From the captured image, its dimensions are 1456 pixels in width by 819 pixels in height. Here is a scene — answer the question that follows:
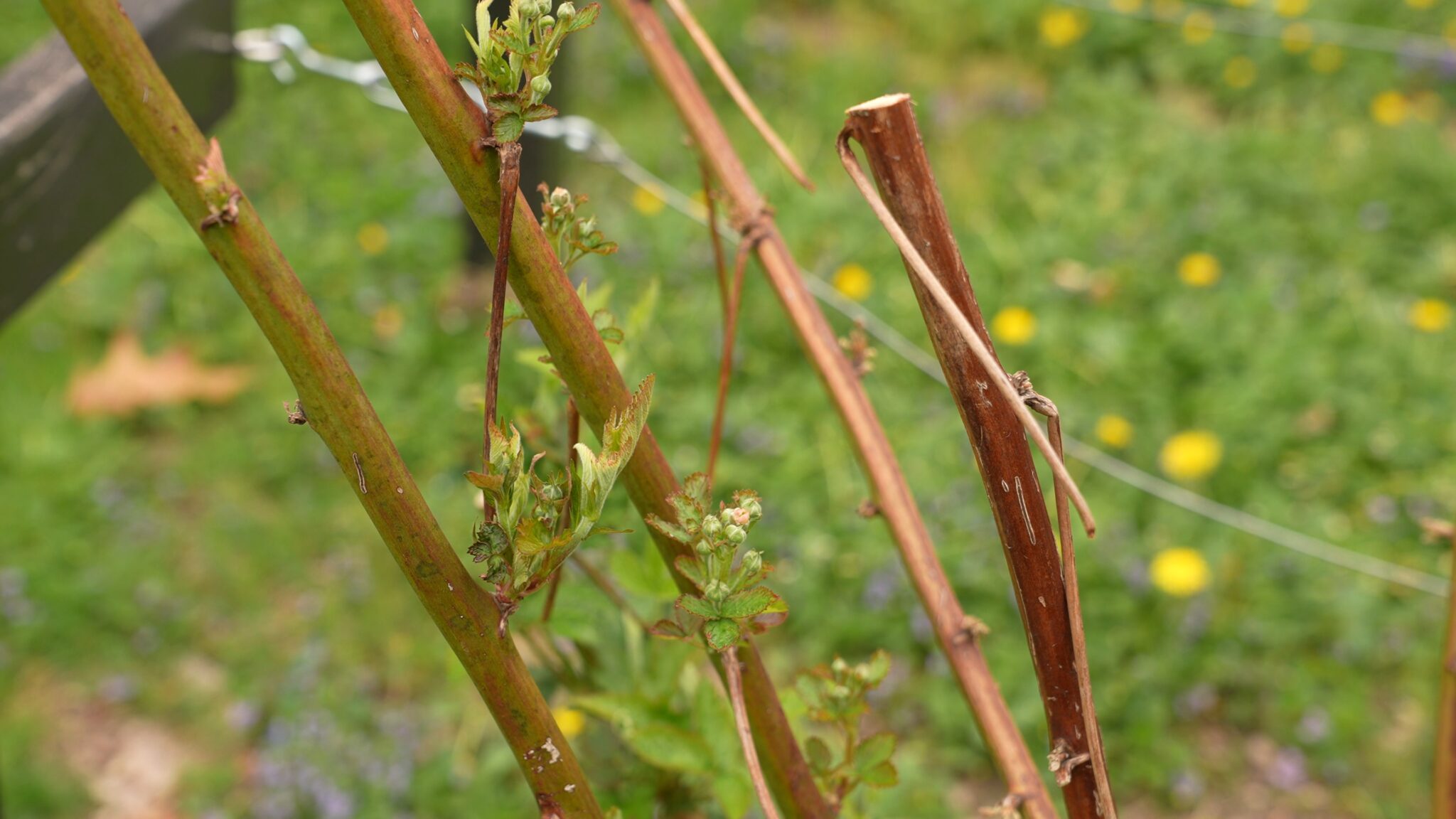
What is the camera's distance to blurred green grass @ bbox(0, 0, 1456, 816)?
75.6 inches

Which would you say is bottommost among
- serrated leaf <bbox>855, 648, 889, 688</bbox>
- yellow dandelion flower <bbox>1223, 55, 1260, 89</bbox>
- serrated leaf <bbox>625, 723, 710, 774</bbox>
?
yellow dandelion flower <bbox>1223, 55, 1260, 89</bbox>

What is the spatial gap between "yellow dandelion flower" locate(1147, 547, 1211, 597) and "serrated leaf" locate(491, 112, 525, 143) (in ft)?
5.94

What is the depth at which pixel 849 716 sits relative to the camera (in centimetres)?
72

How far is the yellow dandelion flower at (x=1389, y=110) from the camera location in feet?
10.3

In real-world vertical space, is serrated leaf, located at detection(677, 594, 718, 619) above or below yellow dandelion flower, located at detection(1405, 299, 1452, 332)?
above

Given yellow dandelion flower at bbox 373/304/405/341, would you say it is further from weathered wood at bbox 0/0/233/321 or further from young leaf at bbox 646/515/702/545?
young leaf at bbox 646/515/702/545

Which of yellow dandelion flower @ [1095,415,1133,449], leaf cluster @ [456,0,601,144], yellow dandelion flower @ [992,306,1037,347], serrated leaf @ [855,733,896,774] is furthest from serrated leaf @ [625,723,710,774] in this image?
yellow dandelion flower @ [992,306,1037,347]

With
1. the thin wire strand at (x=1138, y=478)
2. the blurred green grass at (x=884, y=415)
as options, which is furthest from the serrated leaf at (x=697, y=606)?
the thin wire strand at (x=1138, y=478)

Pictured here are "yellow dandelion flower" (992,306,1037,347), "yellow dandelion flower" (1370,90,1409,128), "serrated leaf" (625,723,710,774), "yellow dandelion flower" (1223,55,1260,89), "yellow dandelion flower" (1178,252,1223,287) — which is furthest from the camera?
"yellow dandelion flower" (1223,55,1260,89)

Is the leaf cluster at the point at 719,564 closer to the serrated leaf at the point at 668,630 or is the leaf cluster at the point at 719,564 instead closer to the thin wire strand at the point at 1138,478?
the serrated leaf at the point at 668,630

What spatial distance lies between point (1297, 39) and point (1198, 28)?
0.29 m

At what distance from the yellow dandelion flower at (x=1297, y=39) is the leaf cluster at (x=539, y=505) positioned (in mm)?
3508

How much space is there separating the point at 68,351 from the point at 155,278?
0.29 m

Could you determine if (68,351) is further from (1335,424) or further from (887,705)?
(1335,424)
